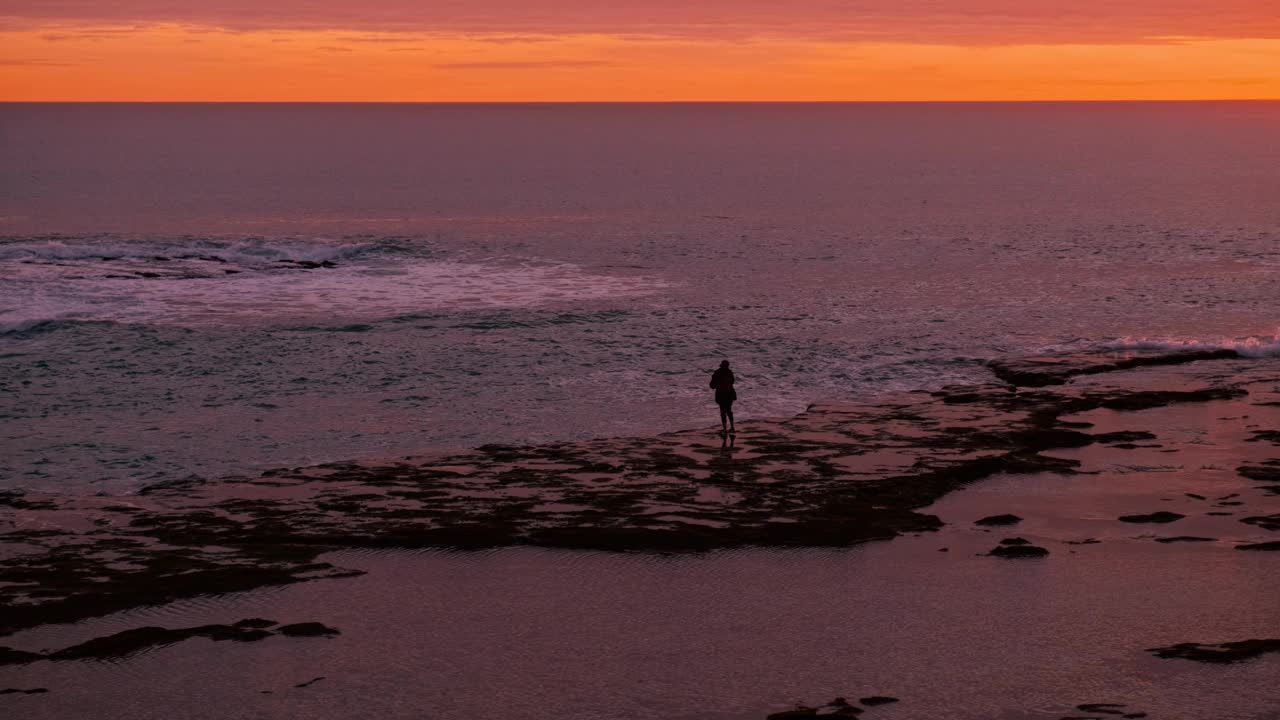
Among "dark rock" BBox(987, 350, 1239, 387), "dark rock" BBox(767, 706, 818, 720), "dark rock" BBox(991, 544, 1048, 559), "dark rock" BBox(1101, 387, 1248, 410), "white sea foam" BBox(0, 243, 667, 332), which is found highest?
"white sea foam" BBox(0, 243, 667, 332)

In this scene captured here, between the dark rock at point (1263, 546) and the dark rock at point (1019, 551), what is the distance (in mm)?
3052

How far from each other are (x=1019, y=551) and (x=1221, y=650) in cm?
425

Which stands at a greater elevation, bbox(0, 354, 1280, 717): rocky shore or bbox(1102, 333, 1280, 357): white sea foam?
bbox(1102, 333, 1280, 357): white sea foam

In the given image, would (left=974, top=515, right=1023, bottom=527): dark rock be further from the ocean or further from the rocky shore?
the ocean

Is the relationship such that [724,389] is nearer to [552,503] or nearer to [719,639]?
[552,503]

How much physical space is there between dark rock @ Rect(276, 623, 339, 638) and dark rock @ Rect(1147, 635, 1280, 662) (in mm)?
10576

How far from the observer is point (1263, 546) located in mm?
21000

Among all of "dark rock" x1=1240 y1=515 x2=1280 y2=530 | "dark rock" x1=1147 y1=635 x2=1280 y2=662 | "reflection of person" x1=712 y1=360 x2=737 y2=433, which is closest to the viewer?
"dark rock" x1=1147 y1=635 x2=1280 y2=662

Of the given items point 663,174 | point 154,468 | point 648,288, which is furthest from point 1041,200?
point 154,468

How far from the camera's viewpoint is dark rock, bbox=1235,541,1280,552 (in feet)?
68.6

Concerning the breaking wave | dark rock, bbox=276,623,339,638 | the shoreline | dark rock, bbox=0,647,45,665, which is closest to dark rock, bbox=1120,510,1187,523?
the shoreline

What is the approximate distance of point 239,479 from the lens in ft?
85.3

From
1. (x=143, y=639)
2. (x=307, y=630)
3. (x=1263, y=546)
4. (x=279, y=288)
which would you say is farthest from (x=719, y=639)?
(x=279, y=288)

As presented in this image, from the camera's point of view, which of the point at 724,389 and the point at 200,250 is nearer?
the point at 724,389
